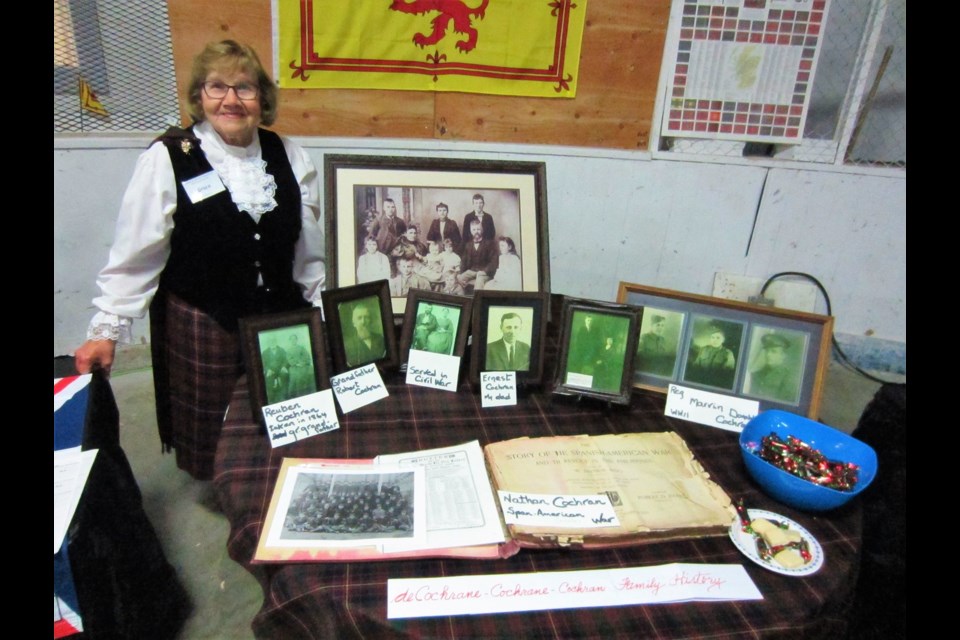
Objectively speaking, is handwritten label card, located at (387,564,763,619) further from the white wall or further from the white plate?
the white wall

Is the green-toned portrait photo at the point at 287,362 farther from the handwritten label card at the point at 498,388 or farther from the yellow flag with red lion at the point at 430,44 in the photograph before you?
the yellow flag with red lion at the point at 430,44

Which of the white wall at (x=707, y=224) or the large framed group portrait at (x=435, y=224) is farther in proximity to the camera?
the white wall at (x=707, y=224)

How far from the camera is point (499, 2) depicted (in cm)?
214

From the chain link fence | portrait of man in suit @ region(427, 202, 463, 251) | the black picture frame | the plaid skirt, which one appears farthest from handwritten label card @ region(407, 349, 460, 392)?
the chain link fence

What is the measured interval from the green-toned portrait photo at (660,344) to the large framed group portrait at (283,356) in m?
0.70

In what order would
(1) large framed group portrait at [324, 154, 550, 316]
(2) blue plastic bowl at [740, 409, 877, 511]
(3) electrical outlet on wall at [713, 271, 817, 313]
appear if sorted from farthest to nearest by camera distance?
(3) electrical outlet on wall at [713, 271, 817, 313] → (1) large framed group portrait at [324, 154, 550, 316] → (2) blue plastic bowl at [740, 409, 877, 511]

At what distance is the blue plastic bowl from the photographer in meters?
0.96

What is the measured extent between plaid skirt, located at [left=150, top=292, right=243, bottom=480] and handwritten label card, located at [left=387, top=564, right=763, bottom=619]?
0.93 m

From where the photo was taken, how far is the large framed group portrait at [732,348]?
1.22 m

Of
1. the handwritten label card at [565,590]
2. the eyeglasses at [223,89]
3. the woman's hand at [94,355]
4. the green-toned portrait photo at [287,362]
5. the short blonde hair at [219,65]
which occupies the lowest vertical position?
the handwritten label card at [565,590]

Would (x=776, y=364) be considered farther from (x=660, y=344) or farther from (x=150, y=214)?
(x=150, y=214)

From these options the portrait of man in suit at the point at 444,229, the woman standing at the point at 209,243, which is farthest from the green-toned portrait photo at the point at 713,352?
the woman standing at the point at 209,243

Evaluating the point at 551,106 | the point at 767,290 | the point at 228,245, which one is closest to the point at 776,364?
the point at 228,245

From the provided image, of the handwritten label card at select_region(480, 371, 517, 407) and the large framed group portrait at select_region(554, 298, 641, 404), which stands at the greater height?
the large framed group portrait at select_region(554, 298, 641, 404)
